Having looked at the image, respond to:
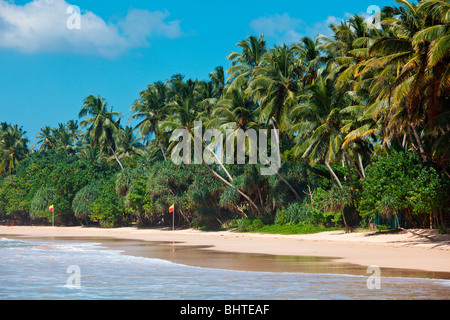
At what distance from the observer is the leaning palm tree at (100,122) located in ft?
202

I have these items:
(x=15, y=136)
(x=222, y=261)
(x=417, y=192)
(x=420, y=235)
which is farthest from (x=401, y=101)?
(x=15, y=136)

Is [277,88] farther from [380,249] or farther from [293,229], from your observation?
[380,249]

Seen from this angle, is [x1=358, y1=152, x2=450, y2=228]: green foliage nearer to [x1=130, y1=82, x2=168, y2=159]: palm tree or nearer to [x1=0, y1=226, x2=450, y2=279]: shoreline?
[x1=0, y1=226, x2=450, y2=279]: shoreline

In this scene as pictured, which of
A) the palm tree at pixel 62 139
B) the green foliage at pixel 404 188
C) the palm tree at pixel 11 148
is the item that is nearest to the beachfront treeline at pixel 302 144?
the green foliage at pixel 404 188

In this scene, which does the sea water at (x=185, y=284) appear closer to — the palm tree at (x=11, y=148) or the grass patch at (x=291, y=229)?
the grass patch at (x=291, y=229)

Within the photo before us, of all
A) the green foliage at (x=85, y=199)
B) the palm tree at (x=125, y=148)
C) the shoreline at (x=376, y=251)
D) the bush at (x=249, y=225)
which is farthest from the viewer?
the palm tree at (x=125, y=148)

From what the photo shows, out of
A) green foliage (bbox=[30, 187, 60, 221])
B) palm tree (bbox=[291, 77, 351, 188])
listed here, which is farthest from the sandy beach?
green foliage (bbox=[30, 187, 60, 221])

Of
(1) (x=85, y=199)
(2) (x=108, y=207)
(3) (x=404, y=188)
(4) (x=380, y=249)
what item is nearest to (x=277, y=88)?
(3) (x=404, y=188)

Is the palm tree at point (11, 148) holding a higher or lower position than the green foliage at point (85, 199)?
higher

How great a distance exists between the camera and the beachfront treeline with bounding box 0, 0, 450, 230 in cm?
2008

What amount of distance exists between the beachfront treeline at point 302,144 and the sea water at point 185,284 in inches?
327

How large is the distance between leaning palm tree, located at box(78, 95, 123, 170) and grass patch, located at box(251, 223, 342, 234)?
1251 inches

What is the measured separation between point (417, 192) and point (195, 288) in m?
14.1

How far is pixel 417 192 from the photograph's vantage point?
2200cm
